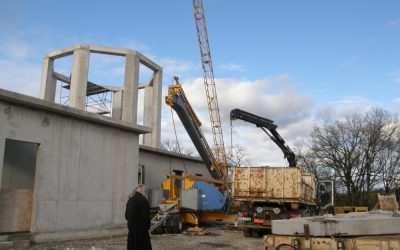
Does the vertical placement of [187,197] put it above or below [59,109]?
below

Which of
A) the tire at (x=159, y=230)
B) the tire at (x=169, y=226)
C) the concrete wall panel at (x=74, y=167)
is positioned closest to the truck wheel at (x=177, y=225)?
the tire at (x=169, y=226)

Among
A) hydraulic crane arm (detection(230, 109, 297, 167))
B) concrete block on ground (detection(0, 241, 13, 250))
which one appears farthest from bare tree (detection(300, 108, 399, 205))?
concrete block on ground (detection(0, 241, 13, 250))

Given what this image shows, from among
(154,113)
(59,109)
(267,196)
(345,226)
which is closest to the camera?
(345,226)

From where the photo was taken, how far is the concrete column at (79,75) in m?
28.1

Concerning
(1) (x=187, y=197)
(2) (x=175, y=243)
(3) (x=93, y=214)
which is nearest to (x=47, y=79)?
(1) (x=187, y=197)

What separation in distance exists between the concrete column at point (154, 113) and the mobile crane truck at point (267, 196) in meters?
15.3

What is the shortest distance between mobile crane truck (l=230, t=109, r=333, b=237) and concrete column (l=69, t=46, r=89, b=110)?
1424 cm

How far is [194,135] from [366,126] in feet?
90.4

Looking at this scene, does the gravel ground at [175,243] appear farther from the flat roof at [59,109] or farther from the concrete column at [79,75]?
→ the concrete column at [79,75]

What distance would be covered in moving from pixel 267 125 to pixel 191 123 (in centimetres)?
446

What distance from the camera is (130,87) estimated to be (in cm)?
2942

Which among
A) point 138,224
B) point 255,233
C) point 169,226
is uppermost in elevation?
point 138,224

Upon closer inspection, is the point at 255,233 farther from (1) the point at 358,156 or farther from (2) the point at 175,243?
(1) the point at 358,156

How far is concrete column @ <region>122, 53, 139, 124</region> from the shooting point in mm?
29391
